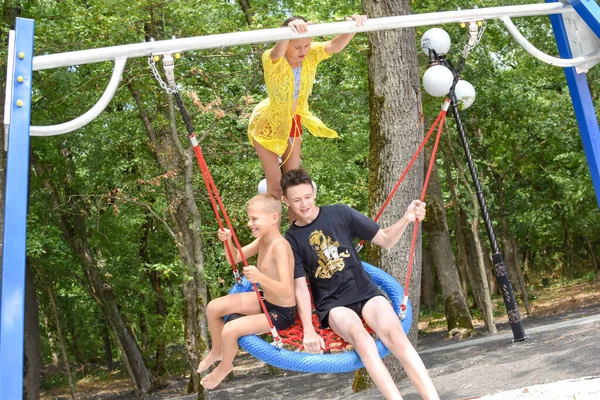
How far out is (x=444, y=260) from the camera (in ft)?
38.8

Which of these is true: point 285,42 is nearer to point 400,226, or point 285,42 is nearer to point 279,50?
point 279,50

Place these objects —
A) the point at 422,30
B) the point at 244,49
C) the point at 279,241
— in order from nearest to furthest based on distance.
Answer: the point at 279,241, the point at 244,49, the point at 422,30

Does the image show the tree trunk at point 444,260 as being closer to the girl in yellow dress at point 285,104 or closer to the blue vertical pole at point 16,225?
the girl in yellow dress at point 285,104

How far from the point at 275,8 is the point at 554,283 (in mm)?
16555

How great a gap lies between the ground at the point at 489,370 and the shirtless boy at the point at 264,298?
149cm

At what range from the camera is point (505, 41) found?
13625 millimetres

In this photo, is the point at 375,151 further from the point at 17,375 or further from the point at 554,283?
the point at 554,283

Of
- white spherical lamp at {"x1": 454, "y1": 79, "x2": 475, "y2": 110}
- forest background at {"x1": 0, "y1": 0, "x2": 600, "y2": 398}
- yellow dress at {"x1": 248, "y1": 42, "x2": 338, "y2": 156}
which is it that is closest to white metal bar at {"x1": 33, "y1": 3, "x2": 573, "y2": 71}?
yellow dress at {"x1": 248, "y1": 42, "x2": 338, "y2": 156}

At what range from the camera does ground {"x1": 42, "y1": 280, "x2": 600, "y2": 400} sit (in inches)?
218

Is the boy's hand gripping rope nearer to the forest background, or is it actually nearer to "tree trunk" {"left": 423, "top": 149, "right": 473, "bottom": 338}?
the forest background

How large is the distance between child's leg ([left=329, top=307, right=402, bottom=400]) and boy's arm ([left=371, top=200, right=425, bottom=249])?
0.45 m

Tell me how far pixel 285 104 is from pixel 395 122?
87.1 inches

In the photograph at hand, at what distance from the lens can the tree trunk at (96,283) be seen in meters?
12.6

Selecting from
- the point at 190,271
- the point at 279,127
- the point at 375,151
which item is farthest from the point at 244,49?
the point at 279,127
